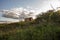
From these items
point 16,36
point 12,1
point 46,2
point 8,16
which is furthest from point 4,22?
point 16,36

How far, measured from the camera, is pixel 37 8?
22.5 feet

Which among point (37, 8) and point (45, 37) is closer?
point (45, 37)

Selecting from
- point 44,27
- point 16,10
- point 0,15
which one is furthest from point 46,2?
point 44,27

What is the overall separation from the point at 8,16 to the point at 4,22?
297 millimetres

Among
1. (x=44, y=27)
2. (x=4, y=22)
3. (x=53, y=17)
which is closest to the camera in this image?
(x=44, y=27)

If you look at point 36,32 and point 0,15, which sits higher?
point 0,15

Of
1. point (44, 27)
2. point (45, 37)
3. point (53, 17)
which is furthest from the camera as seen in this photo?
point (53, 17)

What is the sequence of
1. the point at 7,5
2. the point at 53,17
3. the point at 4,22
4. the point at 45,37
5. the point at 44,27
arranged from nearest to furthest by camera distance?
1. the point at 45,37
2. the point at 44,27
3. the point at 53,17
4. the point at 4,22
5. the point at 7,5

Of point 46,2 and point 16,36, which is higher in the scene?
point 46,2

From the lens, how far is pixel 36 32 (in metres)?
4.33

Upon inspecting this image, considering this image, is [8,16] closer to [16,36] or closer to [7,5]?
[7,5]

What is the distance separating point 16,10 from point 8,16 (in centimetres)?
31

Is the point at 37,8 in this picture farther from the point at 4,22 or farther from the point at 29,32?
the point at 29,32

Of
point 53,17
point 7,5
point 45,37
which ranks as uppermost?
point 7,5
